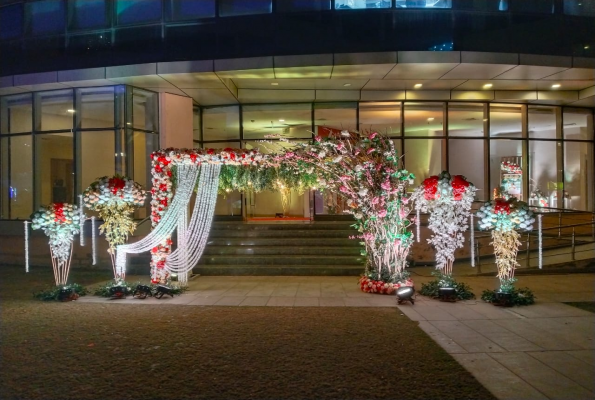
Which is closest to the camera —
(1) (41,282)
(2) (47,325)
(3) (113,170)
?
(2) (47,325)

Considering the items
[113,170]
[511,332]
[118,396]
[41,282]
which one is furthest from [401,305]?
[113,170]

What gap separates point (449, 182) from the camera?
9.34 m

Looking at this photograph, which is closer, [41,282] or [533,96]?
[41,282]

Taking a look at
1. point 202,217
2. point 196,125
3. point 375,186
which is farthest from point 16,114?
point 375,186

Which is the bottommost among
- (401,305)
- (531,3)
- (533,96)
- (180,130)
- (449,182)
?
(401,305)

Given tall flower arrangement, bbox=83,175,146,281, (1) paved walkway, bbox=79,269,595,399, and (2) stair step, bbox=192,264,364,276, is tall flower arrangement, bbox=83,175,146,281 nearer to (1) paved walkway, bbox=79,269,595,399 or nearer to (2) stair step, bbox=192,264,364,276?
(1) paved walkway, bbox=79,269,595,399

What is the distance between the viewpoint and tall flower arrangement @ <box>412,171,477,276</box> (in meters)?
9.33

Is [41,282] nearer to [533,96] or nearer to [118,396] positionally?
[118,396]

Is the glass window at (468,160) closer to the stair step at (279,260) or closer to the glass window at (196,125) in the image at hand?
the stair step at (279,260)

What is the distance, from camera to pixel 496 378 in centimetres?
523

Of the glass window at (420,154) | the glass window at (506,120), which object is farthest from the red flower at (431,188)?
the glass window at (506,120)

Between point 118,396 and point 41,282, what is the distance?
8659 millimetres

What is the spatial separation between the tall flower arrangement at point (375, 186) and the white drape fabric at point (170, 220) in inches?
98.0

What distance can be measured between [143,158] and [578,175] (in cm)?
1567
